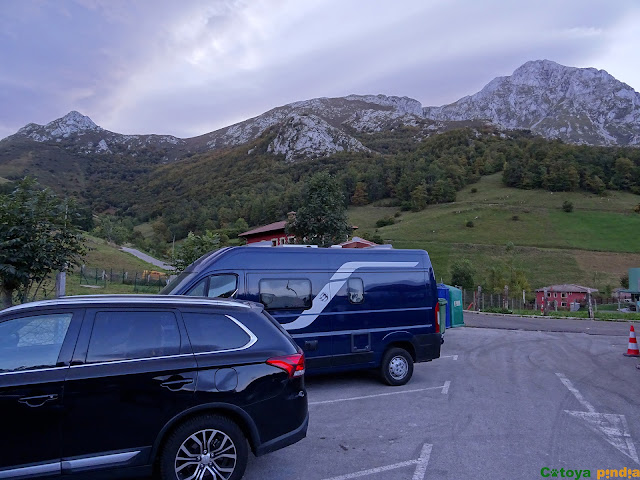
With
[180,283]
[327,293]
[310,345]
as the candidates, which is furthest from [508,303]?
[180,283]

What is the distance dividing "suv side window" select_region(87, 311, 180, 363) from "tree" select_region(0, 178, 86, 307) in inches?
211

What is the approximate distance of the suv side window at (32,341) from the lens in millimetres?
4031

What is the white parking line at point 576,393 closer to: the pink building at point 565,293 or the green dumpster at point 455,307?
the green dumpster at point 455,307

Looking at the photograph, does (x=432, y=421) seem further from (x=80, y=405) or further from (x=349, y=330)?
(x=80, y=405)

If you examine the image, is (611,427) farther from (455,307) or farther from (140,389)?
(455,307)

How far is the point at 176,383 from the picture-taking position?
428 cm

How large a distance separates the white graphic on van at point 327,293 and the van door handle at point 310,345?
0.28 metres

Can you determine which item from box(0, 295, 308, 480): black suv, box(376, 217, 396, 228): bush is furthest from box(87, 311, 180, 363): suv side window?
box(376, 217, 396, 228): bush

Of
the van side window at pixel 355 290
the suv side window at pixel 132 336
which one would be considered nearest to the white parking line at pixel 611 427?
the van side window at pixel 355 290

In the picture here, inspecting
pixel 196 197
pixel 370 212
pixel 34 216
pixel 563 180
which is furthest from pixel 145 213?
pixel 34 216

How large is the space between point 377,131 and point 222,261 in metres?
182

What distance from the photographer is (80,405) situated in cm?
402

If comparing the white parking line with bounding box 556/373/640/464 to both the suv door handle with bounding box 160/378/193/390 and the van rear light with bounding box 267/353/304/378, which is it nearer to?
the van rear light with bounding box 267/353/304/378

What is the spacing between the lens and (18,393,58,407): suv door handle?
389cm
